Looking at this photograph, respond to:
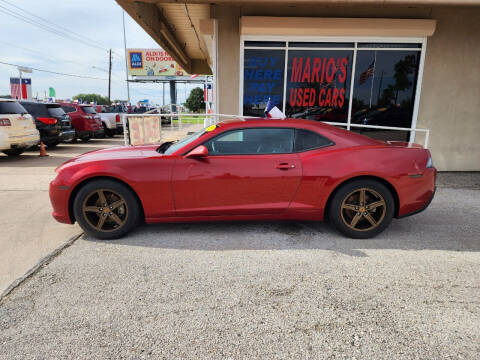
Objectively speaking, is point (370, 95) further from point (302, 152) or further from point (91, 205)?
point (91, 205)

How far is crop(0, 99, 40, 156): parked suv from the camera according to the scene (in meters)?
9.02

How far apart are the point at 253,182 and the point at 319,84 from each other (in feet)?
16.8

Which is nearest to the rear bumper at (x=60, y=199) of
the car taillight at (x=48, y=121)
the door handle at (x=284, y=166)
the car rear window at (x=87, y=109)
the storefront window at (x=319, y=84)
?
the door handle at (x=284, y=166)

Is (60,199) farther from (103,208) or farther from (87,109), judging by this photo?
(87,109)

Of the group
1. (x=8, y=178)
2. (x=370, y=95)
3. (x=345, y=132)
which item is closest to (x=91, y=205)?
(x=345, y=132)

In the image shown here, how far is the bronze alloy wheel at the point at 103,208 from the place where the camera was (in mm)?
3789

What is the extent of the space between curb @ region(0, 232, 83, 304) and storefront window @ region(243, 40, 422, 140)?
17.6ft

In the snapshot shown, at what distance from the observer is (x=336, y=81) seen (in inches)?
312

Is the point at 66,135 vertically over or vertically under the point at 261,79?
under

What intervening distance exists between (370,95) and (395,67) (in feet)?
2.82

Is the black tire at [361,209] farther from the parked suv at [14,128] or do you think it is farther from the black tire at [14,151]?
the black tire at [14,151]

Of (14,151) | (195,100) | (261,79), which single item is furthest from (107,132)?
(195,100)

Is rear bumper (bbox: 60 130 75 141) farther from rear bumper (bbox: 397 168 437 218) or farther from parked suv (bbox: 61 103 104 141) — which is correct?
rear bumper (bbox: 397 168 437 218)

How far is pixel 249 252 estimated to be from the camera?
3.55 m
